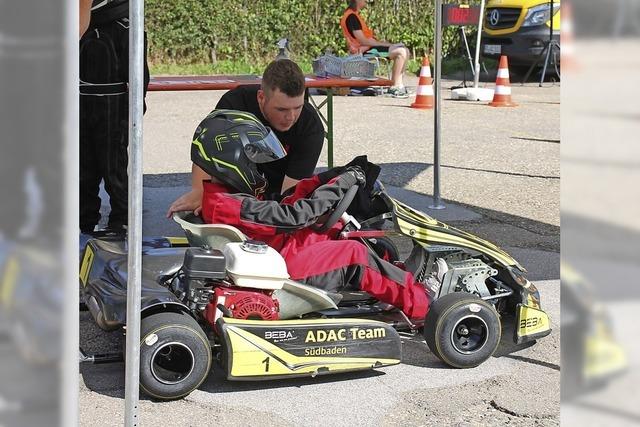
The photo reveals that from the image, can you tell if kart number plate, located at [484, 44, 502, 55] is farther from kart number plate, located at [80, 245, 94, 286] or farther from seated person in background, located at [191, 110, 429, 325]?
kart number plate, located at [80, 245, 94, 286]

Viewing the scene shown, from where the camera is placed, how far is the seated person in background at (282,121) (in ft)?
16.2

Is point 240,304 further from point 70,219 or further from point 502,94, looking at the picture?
point 502,94

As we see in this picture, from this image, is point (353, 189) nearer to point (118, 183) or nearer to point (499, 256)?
point (499, 256)

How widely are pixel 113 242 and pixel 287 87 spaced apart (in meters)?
1.16

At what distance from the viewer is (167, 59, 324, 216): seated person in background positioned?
4945 mm

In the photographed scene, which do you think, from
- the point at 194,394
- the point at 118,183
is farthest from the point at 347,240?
the point at 118,183

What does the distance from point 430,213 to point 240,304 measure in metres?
3.82

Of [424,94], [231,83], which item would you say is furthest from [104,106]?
[424,94]

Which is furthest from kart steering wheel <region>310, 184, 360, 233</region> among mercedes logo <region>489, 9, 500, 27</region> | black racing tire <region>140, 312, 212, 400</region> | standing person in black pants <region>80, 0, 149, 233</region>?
mercedes logo <region>489, 9, 500, 27</region>

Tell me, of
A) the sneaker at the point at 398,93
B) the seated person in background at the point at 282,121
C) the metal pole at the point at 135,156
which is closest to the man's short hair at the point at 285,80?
the seated person in background at the point at 282,121

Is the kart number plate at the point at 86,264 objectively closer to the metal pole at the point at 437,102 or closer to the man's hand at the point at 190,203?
the man's hand at the point at 190,203

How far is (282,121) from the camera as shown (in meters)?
5.12

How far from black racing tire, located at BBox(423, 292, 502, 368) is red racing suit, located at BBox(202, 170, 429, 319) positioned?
0.25m

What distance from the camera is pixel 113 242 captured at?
195 inches
